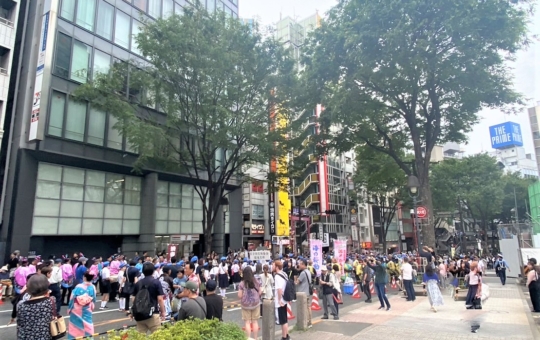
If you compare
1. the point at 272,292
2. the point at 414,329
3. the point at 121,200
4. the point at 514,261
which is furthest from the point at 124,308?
the point at 514,261

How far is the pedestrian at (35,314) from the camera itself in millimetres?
4945

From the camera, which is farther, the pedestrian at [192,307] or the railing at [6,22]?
the railing at [6,22]

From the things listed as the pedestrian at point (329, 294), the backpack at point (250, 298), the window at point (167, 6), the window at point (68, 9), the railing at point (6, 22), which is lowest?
the pedestrian at point (329, 294)

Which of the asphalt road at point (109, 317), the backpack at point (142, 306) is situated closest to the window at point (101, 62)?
the asphalt road at point (109, 317)

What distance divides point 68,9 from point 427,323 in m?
24.4

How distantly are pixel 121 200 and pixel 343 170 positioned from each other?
3865 cm

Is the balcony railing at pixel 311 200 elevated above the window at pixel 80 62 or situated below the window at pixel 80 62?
below

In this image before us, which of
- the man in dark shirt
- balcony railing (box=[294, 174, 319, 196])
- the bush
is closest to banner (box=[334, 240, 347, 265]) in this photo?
the man in dark shirt

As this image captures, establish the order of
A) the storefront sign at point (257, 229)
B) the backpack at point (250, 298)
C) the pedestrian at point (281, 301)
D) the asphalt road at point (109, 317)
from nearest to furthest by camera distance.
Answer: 1. the backpack at point (250, 298)
2. the pedestrian at point (281, 301)
3. the asphalt road at point (109, 317)
4. the storefront sign at point (257, 229)

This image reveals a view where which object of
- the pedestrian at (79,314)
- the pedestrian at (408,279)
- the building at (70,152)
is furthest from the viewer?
the building at (70,152)

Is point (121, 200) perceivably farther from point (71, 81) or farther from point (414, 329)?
point (414, 329)

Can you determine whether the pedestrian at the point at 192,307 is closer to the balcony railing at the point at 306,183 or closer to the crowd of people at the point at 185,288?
the crowd of people at the point at 185,288

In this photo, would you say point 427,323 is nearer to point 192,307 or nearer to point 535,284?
point 535,284

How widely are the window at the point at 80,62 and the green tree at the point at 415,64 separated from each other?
A: 13197 mm
